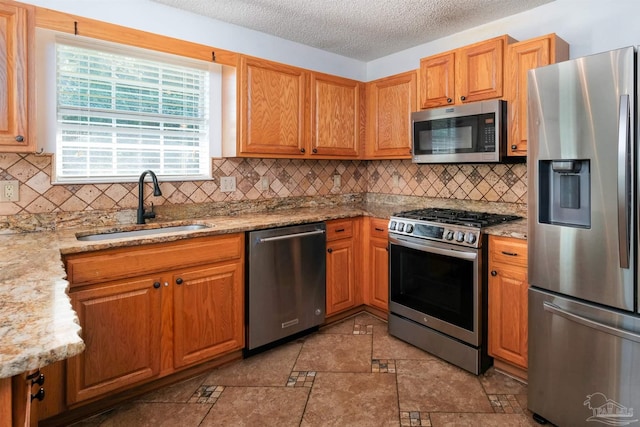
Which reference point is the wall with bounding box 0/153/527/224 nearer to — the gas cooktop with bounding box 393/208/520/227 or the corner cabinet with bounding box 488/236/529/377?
the gas cooktop with bounding box 393/208/520/227

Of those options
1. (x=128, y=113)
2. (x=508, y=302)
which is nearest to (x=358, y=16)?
(x=128, y=113)

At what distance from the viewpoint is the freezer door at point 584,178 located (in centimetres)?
155

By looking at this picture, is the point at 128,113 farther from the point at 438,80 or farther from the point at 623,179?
the point at 623,179

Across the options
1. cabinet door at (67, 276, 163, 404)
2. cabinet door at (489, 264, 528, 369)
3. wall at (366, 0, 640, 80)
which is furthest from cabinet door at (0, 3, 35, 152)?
wall at (366, 0, 640, 80)

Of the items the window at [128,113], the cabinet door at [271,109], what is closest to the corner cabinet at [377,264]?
the cabinet door at [271,109]

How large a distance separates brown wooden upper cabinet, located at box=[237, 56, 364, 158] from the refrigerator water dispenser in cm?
177

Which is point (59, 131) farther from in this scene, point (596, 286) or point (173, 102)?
point (596, 286)

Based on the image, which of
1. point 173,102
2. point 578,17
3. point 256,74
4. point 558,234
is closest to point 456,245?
point 558,234

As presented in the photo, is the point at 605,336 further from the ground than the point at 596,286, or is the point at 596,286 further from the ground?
the point at 596,286

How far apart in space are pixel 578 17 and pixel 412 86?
1.15 metres

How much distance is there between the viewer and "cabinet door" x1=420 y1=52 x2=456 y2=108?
2734mm

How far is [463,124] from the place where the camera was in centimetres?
264

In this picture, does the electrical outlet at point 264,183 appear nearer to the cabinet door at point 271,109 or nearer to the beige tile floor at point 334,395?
the cabinet door at point 271,109

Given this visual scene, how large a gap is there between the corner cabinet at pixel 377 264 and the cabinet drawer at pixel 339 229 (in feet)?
0.53
